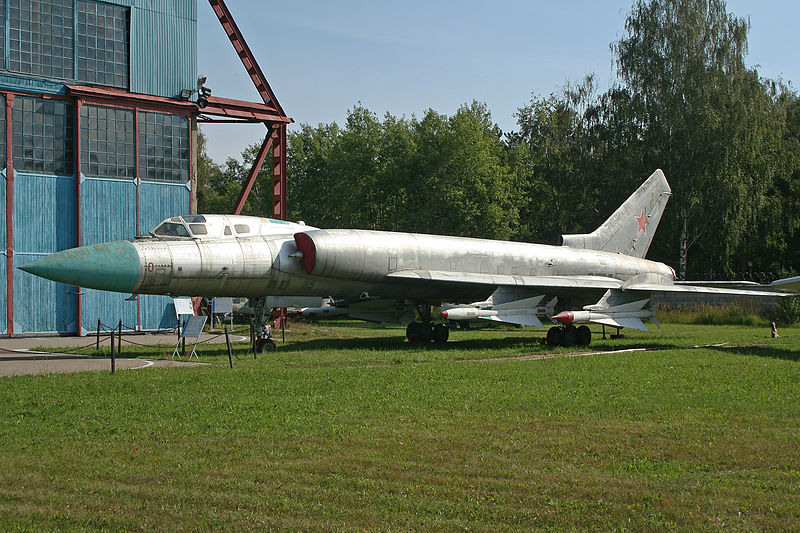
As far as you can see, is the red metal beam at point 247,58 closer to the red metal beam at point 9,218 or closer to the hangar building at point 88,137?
the hangar building at point 88,137

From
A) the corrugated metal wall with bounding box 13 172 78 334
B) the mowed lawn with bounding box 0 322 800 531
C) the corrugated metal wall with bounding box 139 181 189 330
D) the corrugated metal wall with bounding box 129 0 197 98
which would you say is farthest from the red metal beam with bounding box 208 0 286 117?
the mowed lawn with bounding box 0 322 800 531

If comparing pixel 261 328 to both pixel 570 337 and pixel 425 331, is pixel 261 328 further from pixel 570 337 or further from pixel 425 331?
pixel 570 337

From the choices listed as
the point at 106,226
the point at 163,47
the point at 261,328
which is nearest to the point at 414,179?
the point at 163,47

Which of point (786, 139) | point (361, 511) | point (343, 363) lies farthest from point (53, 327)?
point (786, 139)

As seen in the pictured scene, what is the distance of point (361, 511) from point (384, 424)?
9.98 feet

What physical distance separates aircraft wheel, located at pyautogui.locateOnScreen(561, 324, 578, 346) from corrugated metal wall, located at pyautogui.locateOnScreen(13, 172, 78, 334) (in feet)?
54.1

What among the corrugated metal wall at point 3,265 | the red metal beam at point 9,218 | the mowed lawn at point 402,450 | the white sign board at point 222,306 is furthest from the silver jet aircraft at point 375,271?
the corrugated metal wall at point 3,265

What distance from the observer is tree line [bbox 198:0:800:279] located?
4006 cm

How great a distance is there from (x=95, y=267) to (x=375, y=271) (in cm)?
670

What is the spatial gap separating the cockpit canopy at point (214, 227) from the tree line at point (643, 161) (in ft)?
81.5

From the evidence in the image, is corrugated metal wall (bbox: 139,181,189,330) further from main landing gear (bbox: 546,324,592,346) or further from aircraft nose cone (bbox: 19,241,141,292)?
main landing gear (bbox: 546,324,592,346)

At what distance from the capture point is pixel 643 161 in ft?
139

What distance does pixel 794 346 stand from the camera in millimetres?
18453

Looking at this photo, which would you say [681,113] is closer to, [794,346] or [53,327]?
[794,346]
